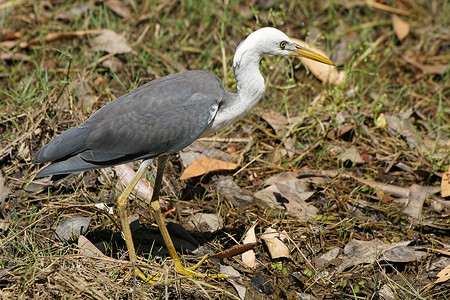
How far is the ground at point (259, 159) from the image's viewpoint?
4168 millimetres

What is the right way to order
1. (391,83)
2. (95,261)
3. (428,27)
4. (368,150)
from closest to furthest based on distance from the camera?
(95,261), (368,150), (391,83), (428,27)

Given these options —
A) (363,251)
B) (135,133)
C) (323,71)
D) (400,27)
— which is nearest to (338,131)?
(323,71)

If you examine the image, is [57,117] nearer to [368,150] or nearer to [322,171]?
[322,171]

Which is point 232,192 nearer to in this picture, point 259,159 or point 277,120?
point 259,159

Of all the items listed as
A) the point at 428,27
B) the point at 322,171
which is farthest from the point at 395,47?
the point at 322,171

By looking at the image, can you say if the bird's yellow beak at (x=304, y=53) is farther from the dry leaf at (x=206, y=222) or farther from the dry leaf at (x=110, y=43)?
the dry leaf at (x=110, y=43)

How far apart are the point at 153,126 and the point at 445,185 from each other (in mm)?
2709

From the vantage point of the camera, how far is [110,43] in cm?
642

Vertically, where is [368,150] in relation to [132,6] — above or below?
below

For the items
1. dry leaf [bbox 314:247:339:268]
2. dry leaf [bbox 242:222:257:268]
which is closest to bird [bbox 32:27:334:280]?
dry leaf [bbox 242:222:257:268]

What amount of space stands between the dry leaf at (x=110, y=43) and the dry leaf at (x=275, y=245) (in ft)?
9.28

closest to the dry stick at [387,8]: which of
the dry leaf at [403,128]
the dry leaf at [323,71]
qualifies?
the dry leaf at [323,71]

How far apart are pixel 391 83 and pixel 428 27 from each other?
124cm

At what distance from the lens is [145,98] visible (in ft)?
13.9
